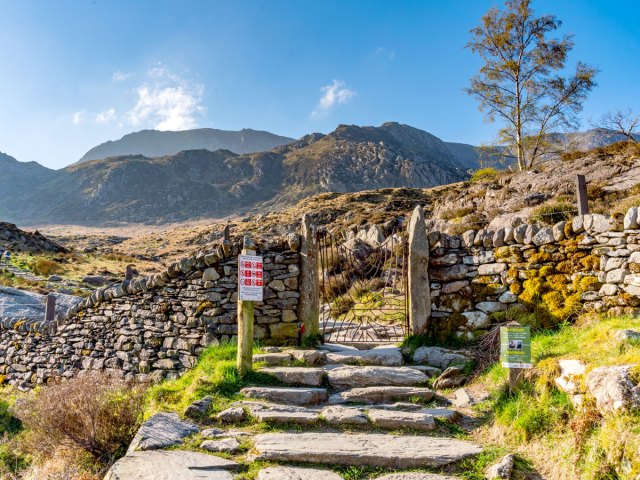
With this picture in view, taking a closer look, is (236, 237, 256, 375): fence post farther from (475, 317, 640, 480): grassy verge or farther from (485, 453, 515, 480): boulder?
(485, 453, 515, 480): boulder

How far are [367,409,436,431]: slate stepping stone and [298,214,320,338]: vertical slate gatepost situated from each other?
304 centimetres

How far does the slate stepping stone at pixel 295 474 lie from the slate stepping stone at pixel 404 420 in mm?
1124

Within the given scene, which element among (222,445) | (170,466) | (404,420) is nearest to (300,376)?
(404,420)

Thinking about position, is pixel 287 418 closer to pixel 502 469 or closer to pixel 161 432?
pixel 161 432

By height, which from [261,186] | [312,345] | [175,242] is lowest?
[312,345]

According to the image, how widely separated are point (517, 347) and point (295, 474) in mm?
2476

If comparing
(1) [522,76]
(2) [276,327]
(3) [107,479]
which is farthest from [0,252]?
(1) [522,76]

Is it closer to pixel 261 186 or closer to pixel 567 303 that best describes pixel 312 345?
pixel 567 303

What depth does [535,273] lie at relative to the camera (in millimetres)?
7082

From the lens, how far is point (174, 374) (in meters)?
8.30

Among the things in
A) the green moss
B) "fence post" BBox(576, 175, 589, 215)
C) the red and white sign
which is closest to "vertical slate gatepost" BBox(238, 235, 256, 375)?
the red and white sign

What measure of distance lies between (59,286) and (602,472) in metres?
21.0

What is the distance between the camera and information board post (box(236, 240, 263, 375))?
20.1 ft

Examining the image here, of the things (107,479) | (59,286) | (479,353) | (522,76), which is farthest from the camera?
(522,76)
